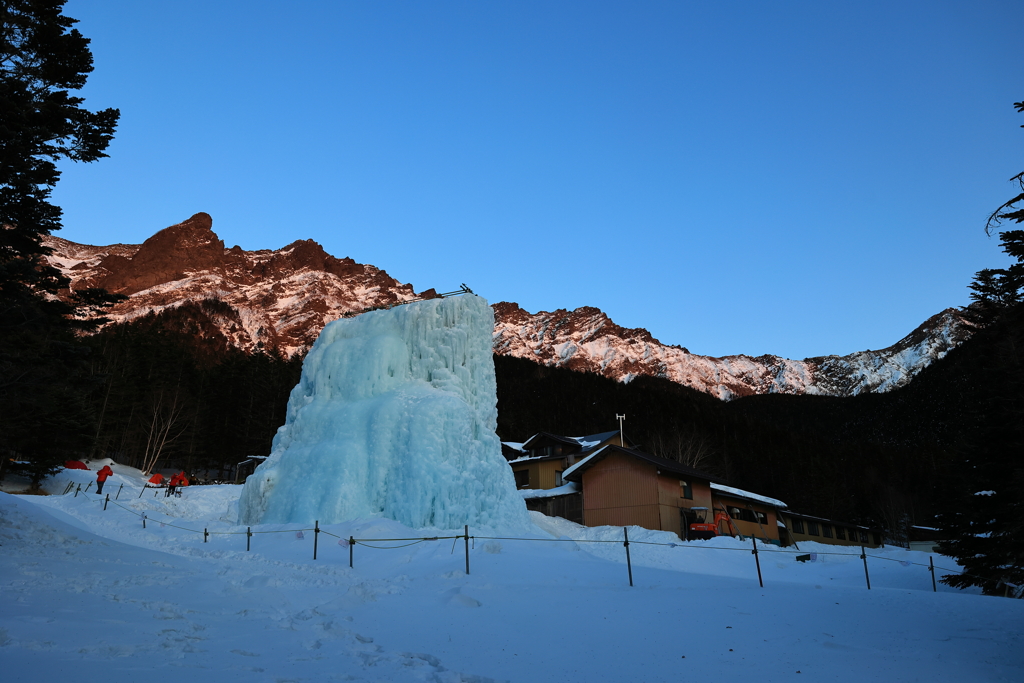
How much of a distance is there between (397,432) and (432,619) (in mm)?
11416

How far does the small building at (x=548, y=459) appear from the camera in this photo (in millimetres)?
37844

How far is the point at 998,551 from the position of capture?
17781mm

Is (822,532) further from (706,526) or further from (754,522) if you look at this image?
(706,526)

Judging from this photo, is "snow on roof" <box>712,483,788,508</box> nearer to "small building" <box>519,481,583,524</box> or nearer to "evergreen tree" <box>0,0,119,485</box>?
"small building" <box>519,481,583,524</box>

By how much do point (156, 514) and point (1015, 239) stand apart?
93.6 ft

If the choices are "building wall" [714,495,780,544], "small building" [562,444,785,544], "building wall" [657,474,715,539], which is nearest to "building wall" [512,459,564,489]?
"small building" [562,444,785,544]

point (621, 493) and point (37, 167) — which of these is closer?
point (37, 167)

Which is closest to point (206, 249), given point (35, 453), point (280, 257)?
point (280, 257)

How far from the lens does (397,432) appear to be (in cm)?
2086

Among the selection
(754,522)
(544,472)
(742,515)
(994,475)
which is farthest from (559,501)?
(994,475)

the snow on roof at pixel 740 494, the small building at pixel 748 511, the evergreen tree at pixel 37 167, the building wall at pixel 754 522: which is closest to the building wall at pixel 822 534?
the building wall at pixel 754 522

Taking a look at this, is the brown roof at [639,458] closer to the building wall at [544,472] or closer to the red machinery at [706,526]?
the red machinery at [706,526]

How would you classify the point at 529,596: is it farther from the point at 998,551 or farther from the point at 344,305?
the point at 344,305

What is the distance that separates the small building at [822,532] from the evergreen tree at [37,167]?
3938 cm
